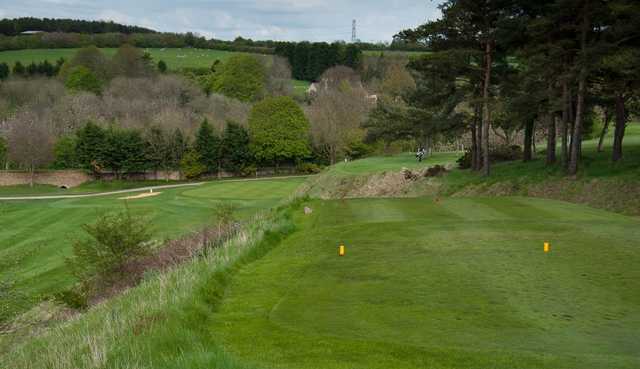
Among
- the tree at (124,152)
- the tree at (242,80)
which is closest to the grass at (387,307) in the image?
the tree at (124,152)

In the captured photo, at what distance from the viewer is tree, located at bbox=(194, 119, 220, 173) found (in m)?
84.5

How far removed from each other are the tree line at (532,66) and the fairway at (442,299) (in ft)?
36.9

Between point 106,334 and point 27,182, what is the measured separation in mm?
80008

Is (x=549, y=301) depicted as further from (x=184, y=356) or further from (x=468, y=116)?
(x=468, y=116)

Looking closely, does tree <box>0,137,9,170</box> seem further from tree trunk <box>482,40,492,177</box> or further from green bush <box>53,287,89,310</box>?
green bush <box>53,287,89,310</box>

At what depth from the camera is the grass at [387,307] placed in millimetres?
7852

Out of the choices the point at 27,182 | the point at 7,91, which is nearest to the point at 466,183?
the point at 27,182

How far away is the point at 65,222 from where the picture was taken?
139 ft

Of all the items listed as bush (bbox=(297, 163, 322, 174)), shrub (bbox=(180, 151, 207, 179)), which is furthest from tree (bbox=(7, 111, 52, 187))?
bush (bbox=(297, 163, 322, 174))

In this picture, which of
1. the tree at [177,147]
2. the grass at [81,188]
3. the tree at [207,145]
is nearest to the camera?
the grass at [81,188]

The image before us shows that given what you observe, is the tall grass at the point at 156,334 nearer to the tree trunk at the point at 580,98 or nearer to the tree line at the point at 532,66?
the tree line at the point at 532,66

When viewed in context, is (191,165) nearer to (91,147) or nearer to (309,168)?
(91,147)

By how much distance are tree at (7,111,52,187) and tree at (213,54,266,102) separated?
47.7 meters

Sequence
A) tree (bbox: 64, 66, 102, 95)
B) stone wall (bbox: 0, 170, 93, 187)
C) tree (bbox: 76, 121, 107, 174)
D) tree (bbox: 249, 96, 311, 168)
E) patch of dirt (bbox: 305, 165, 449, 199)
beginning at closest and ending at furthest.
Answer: patch of dirt (bbox: 305, 165, 449, 199) → tree (bbox: 76, 121, 107, 174) → stone wall (bbox: 0, 170, 93, 187) → tree (bbox: 249, 96, 311, 168) → tree (bbox: 64, 66, 102, 95)
